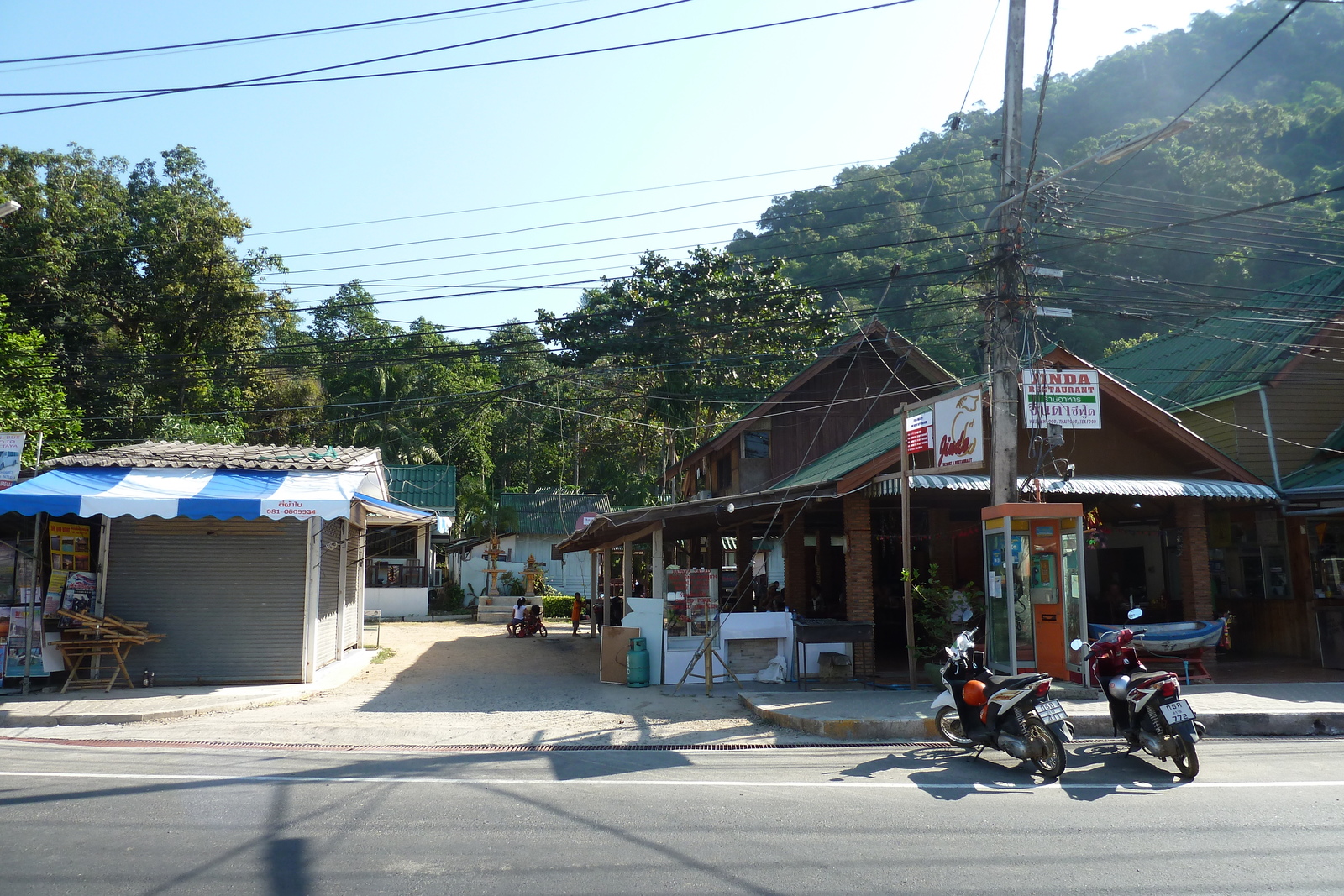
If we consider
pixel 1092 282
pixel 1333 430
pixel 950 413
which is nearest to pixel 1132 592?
pixel 1333 430

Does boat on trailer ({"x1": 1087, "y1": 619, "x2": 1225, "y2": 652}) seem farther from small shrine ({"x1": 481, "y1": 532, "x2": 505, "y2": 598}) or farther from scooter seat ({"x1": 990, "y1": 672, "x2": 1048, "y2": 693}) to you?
small shrine ({"x1": 481, "y1": 532, "x2": 505, "y2": 598})

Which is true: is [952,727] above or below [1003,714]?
below

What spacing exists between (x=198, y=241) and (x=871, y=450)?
2623cm

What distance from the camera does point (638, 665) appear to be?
49.1 ft

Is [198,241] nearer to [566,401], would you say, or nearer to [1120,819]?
[566,401]

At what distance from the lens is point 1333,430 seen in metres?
18.4

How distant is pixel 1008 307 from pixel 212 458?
43.1ft

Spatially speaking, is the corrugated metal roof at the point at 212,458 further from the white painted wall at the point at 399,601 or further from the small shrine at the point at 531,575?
the small shrine at the point at 531,575

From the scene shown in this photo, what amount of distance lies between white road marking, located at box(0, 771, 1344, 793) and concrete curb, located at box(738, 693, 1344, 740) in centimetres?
262

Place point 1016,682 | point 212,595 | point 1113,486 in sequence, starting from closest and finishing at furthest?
point 1016,682 → point 212,595 → point 1113,486

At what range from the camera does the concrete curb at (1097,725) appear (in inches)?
412

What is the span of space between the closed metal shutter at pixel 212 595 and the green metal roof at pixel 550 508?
2241 cm

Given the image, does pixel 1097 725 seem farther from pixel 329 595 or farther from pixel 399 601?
pixel 399 601

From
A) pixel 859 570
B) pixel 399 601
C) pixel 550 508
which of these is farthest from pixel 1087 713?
pixel 550 508
